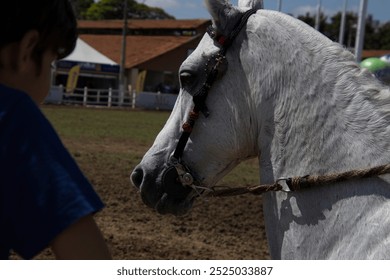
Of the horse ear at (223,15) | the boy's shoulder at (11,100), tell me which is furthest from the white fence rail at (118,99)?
the boy's shoulder at (11,100)

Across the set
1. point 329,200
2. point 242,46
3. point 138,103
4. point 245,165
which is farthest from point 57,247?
point 138,103

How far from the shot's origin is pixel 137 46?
170 ft

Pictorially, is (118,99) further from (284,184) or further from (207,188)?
(284,184)

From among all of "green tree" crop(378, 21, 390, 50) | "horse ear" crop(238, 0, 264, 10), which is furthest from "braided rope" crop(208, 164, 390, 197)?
"green tree" crop(378, 21, 390, 50)

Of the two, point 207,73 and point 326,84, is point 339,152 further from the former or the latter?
point 207,73

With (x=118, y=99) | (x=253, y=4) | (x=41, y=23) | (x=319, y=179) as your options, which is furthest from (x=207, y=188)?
(x=118, y=99)

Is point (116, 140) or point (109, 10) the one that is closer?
point (116, 140)

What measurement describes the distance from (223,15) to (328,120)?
691 mm

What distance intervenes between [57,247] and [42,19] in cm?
53

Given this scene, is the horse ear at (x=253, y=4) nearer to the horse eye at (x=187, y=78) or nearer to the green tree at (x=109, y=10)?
the horse eye at (x=187, y=78)

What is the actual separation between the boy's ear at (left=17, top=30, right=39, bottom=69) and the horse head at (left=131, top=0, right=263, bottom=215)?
1.38 m

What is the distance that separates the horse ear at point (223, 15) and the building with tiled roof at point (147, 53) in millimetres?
38785

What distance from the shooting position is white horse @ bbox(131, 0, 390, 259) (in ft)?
7.75

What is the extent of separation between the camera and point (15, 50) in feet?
4.41
